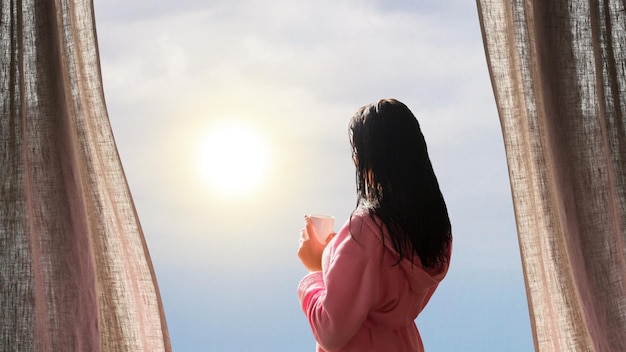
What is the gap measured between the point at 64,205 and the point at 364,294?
76cm

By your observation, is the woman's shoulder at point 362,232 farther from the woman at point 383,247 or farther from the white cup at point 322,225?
the white cup at point 322,225

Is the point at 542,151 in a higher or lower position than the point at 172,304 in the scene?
higher

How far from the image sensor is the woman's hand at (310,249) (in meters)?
1.52

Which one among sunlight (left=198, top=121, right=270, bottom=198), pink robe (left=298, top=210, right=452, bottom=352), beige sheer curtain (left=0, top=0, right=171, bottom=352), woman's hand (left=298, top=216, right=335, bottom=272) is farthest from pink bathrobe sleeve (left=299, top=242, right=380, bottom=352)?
sunlight (left=198, top=121, right=270, bottom=198)

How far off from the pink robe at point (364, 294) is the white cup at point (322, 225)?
0.29ft

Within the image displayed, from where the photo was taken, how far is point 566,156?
1.67 metres

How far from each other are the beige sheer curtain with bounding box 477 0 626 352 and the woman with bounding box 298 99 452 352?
0.33 meters

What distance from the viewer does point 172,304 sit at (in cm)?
207

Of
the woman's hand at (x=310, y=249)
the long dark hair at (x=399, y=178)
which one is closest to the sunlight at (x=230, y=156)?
the woman's hand at (x=310, y=249)

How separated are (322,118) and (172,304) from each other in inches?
28.7

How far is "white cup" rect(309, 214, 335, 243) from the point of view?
59.9 inches

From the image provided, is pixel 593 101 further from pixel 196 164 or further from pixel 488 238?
pixel 196 164

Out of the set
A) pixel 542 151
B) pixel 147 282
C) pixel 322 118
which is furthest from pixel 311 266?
pixel 322 118

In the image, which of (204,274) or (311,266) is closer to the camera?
(311,266)
